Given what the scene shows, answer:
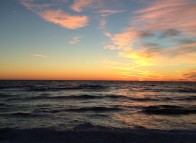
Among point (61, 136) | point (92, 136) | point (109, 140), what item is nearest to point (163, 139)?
point (109, 140)

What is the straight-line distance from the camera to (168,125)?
41.6 ft

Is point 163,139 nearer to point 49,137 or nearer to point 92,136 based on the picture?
point 92,136

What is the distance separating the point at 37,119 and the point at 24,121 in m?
0.94

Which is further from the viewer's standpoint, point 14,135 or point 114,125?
point 114,125

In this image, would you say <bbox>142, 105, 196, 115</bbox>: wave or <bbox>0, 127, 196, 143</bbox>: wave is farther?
<bbox>142, 105, 196, 115</bbox>: wave

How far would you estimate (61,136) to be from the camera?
9.35 meters

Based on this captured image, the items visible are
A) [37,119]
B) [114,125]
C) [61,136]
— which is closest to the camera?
[61,136]

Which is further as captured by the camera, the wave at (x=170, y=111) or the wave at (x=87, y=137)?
the wave at (x=170, y=111)

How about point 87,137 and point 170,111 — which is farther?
point 170,111

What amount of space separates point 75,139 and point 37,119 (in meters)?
5.55

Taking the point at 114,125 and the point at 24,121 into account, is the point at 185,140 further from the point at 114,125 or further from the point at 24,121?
the point at 24,121

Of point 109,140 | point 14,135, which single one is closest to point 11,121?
point 14,135

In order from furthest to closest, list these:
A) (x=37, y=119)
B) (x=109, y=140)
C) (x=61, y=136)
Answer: (x=37, y=119), (x=61, y=136), (x=109, y=140)

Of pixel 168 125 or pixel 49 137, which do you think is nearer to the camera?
pixel 49 137
